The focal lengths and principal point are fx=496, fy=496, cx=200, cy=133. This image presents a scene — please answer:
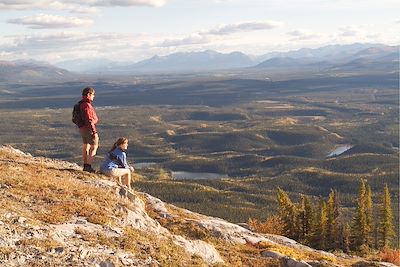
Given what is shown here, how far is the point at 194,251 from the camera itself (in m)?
26.3

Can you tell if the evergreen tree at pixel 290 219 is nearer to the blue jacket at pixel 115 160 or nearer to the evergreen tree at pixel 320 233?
the evergreen tree at pixel 320 233

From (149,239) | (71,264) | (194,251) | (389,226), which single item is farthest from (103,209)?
(389,226)

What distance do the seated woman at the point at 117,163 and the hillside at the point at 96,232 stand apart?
0.88 metres

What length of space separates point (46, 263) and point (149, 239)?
6.52 m

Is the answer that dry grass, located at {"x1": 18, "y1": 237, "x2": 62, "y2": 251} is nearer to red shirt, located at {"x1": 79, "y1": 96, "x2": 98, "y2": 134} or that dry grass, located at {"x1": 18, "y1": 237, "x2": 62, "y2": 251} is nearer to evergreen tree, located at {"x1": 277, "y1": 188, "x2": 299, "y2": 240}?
red shirt, located at {"x1": 79, "y1": 96, "x2": 98, "y2": 134}

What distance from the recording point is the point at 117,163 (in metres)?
34.6

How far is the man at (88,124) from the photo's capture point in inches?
1247

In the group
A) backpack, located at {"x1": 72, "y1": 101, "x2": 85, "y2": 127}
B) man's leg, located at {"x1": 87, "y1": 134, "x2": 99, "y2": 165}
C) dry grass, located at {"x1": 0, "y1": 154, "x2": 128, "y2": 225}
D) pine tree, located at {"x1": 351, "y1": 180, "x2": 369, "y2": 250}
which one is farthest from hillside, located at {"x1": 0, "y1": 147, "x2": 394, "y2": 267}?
pine tree, located at {"x1": 351, "y1": 180, "x2": 369, "y2": 250}

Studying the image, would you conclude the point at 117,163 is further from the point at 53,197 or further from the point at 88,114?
the point at 53,197

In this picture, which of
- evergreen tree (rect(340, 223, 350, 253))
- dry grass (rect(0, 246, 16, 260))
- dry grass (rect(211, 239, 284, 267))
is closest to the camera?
dry grass (rect(0, 246, 16, 260))

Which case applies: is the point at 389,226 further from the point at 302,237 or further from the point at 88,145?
the point at 88,145

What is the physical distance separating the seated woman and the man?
125 cm

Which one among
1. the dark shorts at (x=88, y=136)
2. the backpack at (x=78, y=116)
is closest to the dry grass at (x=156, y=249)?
the dark shorts at (x=88, y=136)

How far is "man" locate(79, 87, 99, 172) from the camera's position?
104 ft
